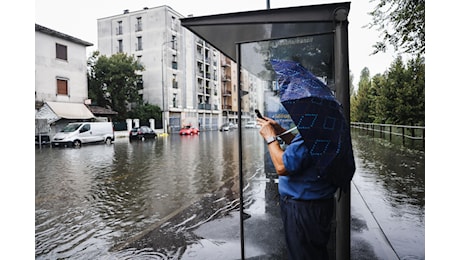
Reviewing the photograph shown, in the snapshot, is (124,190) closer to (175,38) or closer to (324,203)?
(324,203)

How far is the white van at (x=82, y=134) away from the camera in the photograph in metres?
22.7

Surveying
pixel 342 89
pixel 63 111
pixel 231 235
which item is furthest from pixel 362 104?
pixel 342 89

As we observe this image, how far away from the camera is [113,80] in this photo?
36906 mm

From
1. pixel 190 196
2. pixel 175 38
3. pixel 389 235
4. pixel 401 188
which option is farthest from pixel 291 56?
pixel 175 38

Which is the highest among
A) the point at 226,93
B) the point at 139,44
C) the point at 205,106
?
the point at 139,44

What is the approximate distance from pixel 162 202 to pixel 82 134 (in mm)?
19080

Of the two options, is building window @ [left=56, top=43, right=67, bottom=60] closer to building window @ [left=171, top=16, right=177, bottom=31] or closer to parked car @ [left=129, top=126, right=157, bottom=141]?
parked car @ [left=129, top=126, right=157, bottom=141]

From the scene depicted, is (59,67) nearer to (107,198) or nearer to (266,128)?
(107,198)

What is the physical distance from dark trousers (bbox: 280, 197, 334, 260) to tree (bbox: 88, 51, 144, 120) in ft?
121

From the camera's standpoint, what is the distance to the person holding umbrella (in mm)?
1968

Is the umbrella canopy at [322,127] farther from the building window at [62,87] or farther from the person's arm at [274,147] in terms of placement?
the building window at [62,87]

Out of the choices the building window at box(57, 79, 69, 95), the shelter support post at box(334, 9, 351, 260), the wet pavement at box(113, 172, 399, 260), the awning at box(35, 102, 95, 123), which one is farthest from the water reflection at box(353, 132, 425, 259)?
the building window at box(57, 79, 69, 95)

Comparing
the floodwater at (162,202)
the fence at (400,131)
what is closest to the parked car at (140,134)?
the fence at (400,131)

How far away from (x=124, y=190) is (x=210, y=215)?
3118mm
